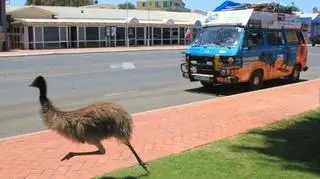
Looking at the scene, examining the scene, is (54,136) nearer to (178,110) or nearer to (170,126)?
(170,126)

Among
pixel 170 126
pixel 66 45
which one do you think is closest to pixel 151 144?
pixel 170 126

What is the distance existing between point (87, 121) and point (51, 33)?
47.1 meters

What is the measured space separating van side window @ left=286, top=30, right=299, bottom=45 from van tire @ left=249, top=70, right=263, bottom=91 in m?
2.22

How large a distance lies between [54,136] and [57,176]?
2.37 metres

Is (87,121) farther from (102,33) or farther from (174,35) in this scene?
(174,35)

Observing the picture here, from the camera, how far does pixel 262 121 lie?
10.7 meters

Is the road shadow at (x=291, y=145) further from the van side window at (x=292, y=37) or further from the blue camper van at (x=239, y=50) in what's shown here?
the van side window at (x=292, y=37)

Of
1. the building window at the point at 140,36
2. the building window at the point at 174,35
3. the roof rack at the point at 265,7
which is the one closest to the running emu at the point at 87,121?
the roof rack at the point at 265,7

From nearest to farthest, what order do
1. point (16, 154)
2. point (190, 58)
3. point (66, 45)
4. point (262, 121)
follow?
point (16, 154) < point (262, 121) < point (190, 58) < point (66, 45)

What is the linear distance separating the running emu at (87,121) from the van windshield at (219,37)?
32.5 ft

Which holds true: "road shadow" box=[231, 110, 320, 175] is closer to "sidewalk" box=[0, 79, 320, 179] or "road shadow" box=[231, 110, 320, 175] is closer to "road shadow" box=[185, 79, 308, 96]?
"sidewalk" box=[0, 79, 320, 179]

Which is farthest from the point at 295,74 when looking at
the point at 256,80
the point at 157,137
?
the point at 157,137

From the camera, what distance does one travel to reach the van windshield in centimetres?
1603

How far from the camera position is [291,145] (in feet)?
28.1
